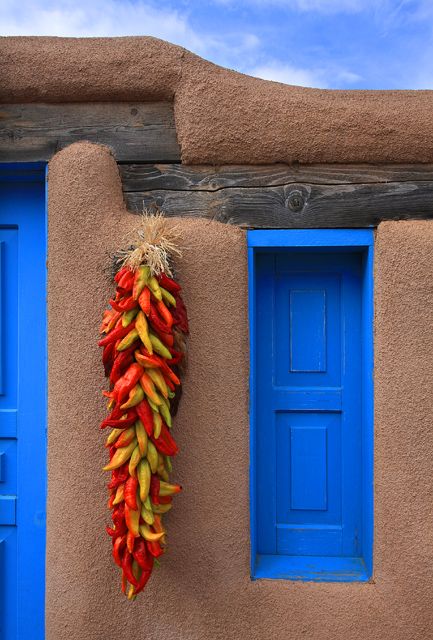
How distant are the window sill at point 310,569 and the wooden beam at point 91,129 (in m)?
1.96

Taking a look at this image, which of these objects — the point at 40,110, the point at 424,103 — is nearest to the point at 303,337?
the point at 424,103

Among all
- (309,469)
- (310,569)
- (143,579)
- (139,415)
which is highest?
(139,415)

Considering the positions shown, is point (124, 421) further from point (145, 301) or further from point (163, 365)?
point (145, 301)

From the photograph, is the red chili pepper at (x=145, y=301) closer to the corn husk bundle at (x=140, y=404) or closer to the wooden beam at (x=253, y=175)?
the corn husk bundle at (x=140, y=404)

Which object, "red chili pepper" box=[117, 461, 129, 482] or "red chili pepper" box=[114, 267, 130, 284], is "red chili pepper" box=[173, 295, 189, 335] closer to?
"red chili pepper" box=[114, 267, 130, 284]

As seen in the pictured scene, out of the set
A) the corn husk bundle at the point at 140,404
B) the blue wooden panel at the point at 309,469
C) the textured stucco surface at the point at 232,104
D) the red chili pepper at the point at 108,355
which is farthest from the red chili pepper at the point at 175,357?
the textured stucco surface at the point at 232,104

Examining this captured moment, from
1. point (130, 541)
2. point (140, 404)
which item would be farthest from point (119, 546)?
point (140, 404)

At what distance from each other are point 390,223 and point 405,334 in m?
0.50

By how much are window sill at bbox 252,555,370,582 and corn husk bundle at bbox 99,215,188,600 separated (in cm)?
60

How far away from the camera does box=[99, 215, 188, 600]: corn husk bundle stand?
1782 mm

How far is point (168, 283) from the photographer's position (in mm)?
1906

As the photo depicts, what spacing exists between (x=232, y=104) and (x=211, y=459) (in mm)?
1606

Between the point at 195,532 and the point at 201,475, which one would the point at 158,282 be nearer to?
the point at 201,475

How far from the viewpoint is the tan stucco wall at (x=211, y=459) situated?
2008 mm
